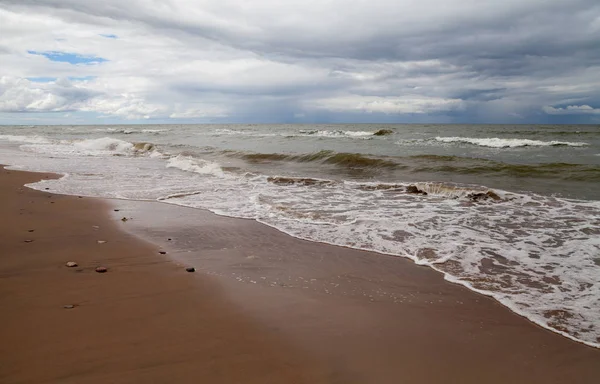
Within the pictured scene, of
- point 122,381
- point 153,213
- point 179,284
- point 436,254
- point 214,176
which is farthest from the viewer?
point 214,176

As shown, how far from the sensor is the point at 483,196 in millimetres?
9977

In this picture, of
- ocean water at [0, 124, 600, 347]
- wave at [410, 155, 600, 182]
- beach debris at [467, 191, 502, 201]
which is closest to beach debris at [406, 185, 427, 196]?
ocean water at [0, 124, 600, 347]

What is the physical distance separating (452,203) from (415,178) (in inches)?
166

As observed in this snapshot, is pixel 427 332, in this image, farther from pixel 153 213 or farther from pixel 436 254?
pixel 153 213

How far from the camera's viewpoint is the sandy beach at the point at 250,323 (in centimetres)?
268

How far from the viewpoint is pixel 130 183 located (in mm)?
11680

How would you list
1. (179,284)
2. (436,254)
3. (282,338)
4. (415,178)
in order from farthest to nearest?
(415,178) → (436,254) → (179,284) → (282,338)

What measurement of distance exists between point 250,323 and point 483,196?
27.6 feet

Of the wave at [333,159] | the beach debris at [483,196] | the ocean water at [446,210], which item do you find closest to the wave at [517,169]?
the ocean water at [446,210]

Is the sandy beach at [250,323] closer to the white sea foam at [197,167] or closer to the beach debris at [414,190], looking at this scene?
the beach debris at [414,190]

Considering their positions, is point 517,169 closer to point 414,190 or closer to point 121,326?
point 414,190

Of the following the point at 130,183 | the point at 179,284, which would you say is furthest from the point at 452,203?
the point at 130,183

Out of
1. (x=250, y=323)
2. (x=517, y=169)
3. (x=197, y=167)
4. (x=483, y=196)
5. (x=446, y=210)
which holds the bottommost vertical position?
(x=250, y=323)

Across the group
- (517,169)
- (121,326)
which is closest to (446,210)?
(121,326)
